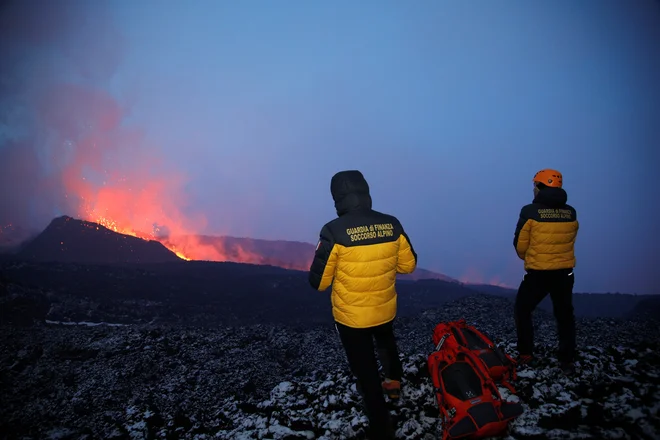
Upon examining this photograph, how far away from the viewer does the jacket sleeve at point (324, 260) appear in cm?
354

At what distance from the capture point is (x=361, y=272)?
362 cm

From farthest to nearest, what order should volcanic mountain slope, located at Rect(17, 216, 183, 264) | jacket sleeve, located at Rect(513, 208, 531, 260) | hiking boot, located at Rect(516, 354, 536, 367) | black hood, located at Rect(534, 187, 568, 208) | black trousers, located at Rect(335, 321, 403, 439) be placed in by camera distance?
volcanic mountain slope, located at Rect(17, 216, 183, 264) → hiking boot, located at Rect(516, 354, 536, 367) → jacket sleeve, located at Rect(513, 208, 531, 260) → black hood, located at Rect(534, 187, 568, 208) → black trousers, located at Rect(335, 321, 403, 439)

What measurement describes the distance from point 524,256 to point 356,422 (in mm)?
3764

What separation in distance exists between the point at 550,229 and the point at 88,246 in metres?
49.7

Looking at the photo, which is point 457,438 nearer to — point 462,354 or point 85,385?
point 462,354

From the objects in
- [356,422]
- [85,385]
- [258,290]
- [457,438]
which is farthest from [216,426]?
[258,290]

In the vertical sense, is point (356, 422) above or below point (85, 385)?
above

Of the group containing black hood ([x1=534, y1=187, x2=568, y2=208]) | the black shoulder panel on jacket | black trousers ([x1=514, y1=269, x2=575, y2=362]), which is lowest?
black trousers ([x1=514, y1=269, x2=575, y2=362])

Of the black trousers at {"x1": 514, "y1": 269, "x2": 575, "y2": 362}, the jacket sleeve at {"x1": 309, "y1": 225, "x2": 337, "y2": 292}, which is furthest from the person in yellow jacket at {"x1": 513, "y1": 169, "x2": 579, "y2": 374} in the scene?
the jacket sleeve at {"x1": 309, "y1": 225, "x2": 337, "y2": 292}

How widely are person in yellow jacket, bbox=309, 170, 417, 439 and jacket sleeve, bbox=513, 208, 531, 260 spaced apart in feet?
7.94

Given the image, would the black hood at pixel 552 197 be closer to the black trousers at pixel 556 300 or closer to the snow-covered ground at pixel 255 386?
the black trousers at pixel 556 300

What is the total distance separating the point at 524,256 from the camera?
512cm

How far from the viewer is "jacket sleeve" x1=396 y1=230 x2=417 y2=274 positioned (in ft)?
12.9

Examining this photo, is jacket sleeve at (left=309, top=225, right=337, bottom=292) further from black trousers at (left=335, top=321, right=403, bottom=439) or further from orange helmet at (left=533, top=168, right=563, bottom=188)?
orange helmet at (left=533, top=168, right=563, bottom=188)
